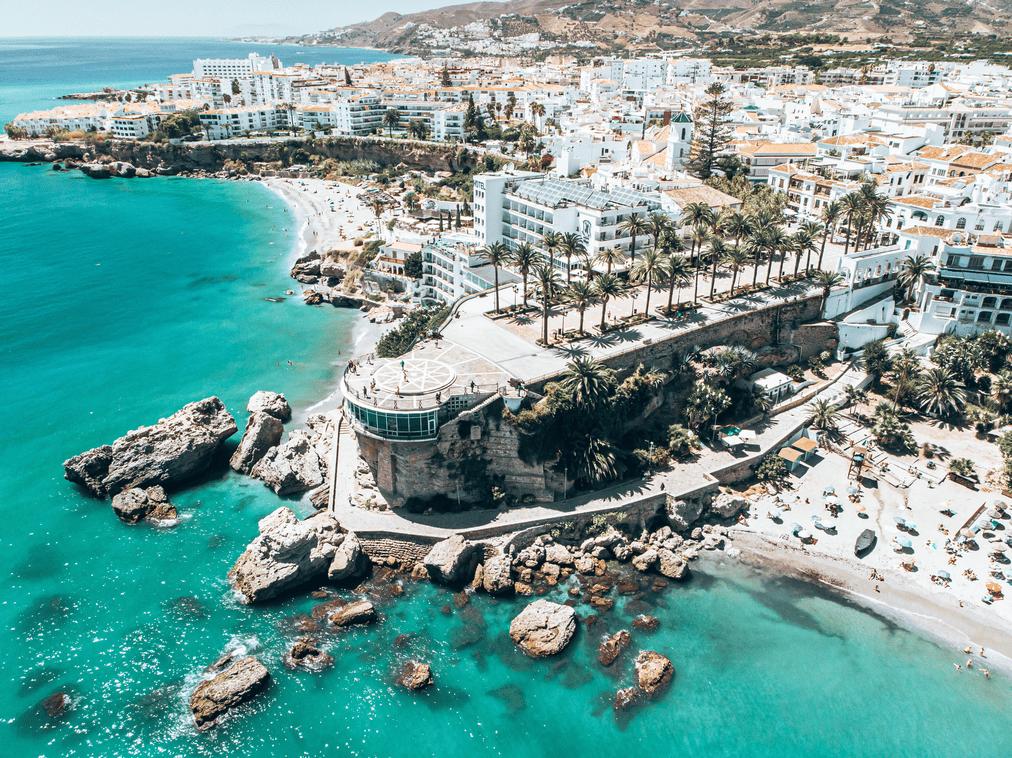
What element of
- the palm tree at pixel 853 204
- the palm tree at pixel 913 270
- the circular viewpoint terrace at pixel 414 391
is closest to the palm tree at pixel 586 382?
the circular viewpoint terrace at pixel 414 391

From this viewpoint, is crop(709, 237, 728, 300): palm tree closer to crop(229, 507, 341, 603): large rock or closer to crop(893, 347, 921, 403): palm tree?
crop(893, 347, 921, 403): palm tree

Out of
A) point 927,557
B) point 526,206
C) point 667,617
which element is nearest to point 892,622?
point 927,557

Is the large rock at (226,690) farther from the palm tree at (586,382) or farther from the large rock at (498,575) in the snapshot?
the palm tree at (586,382)

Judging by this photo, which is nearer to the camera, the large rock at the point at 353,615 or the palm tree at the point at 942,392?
the large rock at the point at 353,615

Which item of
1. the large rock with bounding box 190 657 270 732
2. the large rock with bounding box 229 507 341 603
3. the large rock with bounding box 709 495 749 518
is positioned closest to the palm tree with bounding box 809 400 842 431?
the large rock with bounding box 709 495 749 518

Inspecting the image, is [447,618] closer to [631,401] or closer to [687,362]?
[631,401]

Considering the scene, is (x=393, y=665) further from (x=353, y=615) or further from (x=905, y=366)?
(x=905, y=366)
